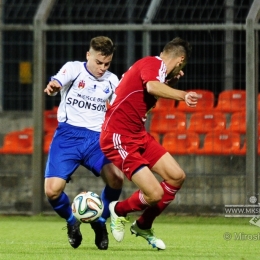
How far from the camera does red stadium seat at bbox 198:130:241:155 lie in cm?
1234

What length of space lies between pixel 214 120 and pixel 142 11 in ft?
5.79

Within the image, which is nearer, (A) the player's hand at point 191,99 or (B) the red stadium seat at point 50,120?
(A) the player's hand at point 191,99

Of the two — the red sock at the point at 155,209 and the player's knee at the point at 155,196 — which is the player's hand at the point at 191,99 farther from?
the red sock at the point at 155,209

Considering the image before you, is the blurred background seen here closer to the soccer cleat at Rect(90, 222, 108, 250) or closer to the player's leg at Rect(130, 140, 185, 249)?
the player's leg at Rect(130, 140, 185, 249)

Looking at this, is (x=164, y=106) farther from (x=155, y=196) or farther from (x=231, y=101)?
(x=155, y=196)

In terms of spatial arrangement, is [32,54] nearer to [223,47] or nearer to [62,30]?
[62,30]

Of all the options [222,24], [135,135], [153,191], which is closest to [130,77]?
[135,135]

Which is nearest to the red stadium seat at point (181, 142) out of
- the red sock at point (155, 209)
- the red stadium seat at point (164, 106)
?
the red stadium seat at point (164, 106)

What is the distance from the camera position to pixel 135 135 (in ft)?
27.4

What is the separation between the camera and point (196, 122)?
1277cm

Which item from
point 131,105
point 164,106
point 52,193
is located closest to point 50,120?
point 164,106

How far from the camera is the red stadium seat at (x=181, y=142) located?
41.1 feet

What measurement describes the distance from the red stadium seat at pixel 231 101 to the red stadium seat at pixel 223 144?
338 mm

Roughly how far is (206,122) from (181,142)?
17.2 inches
